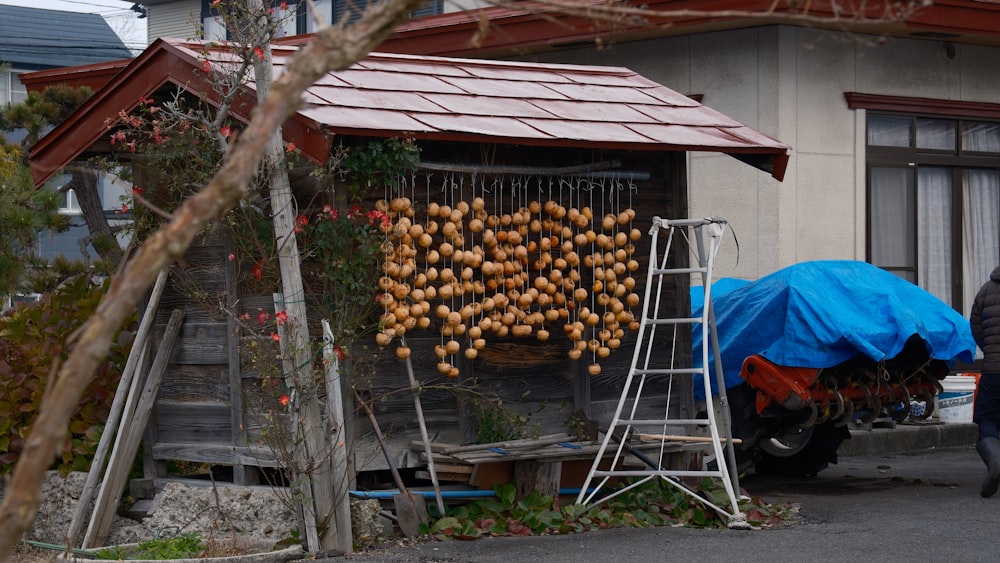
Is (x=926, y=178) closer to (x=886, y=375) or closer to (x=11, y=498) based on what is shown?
(x=886, y=375)

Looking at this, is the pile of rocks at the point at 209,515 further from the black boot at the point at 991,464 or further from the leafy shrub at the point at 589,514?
the black boot at the point at 991,464

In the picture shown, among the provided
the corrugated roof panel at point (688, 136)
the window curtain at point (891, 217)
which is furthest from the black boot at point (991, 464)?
the window curtain at point (891, 217)

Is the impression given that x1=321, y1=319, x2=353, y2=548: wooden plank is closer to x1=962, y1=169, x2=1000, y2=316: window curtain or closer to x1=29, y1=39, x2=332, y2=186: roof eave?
x1=29, y1=39, x2=332, y2=186: roof eave

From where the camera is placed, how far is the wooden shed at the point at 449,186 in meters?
8.47

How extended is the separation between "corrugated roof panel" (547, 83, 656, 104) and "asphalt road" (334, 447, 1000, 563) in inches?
124

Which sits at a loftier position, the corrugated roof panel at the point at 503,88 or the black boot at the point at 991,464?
the corrugated roof panel at the point at 503,88

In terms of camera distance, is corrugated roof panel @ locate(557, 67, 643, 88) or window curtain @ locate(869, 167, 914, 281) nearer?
corrugated roof panel @ locate(557, 67, 643, 88)

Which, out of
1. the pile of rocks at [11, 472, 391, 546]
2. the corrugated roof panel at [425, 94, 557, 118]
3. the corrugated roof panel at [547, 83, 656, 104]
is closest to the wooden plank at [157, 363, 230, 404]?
the pile of rocks at [11, 472, 391, 546]

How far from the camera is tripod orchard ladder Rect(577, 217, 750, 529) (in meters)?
8.90

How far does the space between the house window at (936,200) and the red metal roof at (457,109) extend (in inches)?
196

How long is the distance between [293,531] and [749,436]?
4.04 meters

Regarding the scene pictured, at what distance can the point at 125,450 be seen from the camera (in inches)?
344

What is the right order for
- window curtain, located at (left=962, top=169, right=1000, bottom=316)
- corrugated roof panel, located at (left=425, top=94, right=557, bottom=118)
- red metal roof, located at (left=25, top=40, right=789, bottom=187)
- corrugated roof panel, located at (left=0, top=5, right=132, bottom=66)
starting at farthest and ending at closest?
corrugated roof panel, located at (left=0, top=5, right=132, bottom=66) < window curtain, located at (left=962, top=169, right=1000, bottom=316) < corrugated roof panel, located at (left=425, top=94, right=557, bottom=118) < red metal roof, located at (left=25, top=40, right=789, bottom=187)

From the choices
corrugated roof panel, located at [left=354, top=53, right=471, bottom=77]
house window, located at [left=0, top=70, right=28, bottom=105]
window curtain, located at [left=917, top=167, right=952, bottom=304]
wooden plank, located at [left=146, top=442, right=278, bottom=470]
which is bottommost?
wooden plank, located at [left=146, top=442, right=278, bottom=470]
